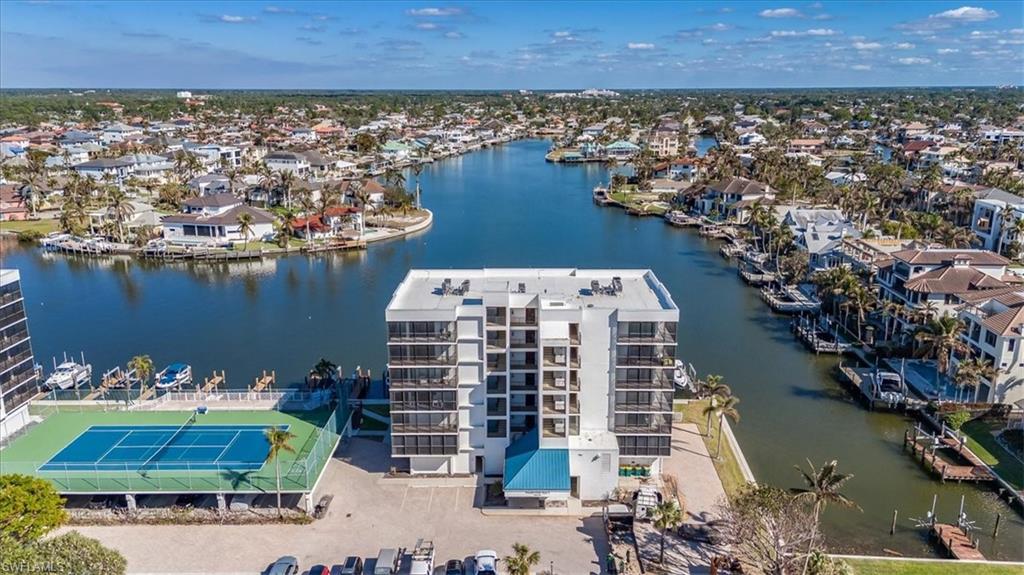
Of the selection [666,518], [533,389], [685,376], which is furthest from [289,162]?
[666,518]

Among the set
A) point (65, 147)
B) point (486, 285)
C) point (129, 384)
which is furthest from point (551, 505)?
point (65, 147)

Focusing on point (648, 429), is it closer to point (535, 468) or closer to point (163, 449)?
point (535, 468)

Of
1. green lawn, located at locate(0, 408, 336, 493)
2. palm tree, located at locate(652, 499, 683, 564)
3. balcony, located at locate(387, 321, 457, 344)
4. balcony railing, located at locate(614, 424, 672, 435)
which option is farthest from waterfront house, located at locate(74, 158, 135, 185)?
palm tree, located at locate(652, 499, 683, 564)

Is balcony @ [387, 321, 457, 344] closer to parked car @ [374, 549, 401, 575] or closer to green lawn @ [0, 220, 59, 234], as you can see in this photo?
parked car @ [374, 549, 401, 575]

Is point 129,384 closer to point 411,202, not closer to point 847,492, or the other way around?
point 847,492

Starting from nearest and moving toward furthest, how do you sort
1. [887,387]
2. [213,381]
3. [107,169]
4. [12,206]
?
[887,387] → [213,381] → [12,206] → [107,169]

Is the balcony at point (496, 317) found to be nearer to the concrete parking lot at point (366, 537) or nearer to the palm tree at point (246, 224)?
the concrete parking lot at point (366, 537)

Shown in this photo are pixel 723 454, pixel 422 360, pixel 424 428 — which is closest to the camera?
pixel 422 360
